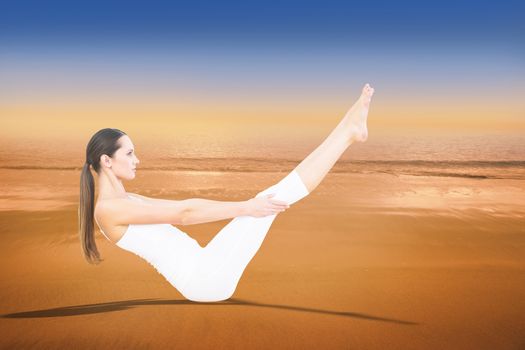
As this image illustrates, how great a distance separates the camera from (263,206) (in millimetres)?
2424

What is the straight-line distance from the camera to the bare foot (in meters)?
2.87

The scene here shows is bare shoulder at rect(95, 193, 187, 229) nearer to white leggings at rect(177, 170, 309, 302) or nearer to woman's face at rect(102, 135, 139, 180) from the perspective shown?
woman's face at rect(102, 135, 139, 180)

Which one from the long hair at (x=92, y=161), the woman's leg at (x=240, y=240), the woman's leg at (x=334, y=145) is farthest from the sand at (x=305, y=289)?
the woman's leg at (x=334, y=145)

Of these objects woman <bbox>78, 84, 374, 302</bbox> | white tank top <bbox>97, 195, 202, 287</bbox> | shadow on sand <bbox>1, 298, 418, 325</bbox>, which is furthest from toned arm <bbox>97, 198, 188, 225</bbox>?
shadow on sand <bbox>1, 298, 418, 325</bbox>

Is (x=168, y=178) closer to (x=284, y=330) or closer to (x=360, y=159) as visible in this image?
(x=360, y=159)

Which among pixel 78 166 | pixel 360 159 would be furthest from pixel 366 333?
pixel 360 159

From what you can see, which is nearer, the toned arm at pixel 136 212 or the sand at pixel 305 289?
the toned arm at pixel 136 212

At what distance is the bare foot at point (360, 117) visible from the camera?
287 centimetres

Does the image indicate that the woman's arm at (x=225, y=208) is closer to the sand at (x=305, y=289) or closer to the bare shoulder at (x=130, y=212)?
the bare shoulder at (x=130, y=212)

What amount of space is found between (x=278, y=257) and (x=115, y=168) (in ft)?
6.89

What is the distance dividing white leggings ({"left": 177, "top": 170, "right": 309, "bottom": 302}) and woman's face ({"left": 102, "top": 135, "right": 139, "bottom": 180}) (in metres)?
0.58

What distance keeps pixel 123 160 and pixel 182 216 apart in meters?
0.42

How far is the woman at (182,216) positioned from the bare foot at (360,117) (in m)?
0.09

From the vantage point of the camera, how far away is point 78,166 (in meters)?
14.1
